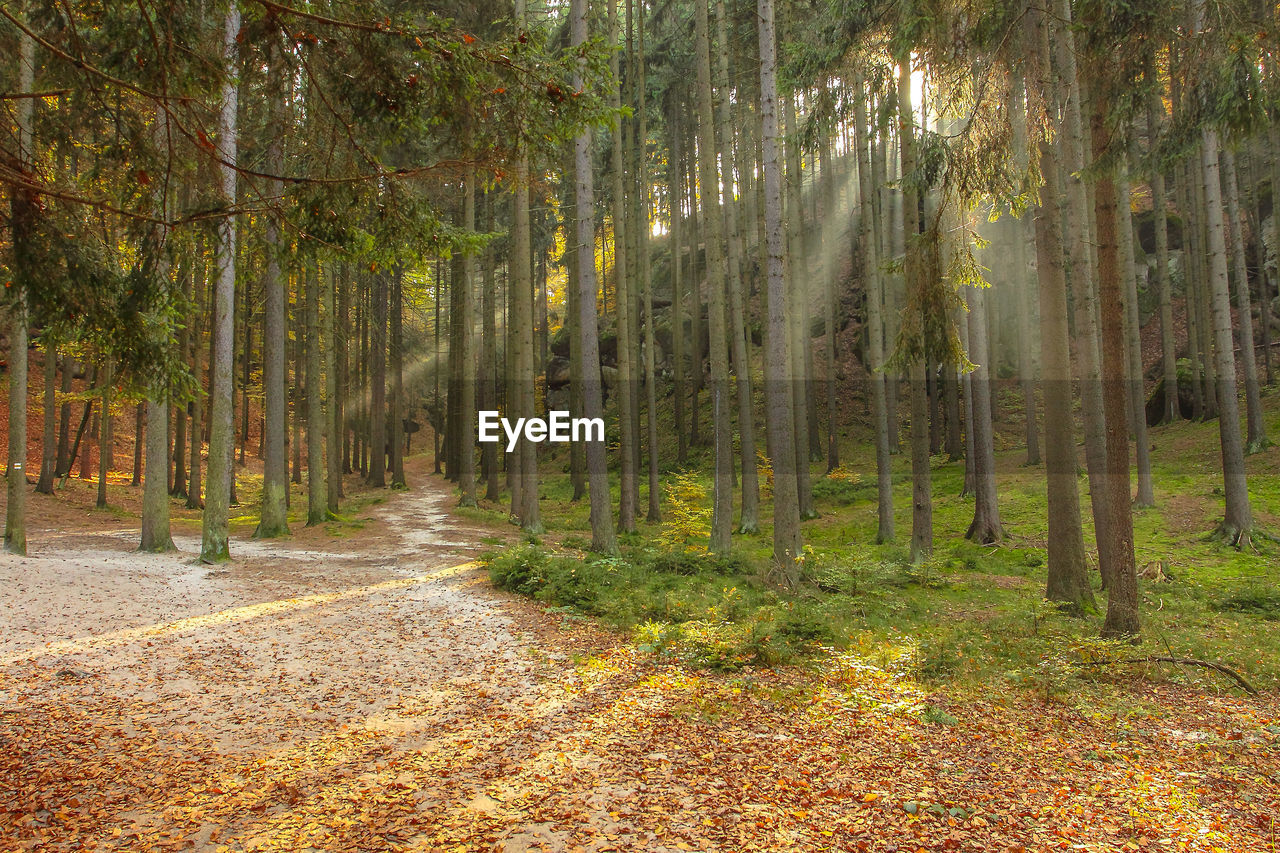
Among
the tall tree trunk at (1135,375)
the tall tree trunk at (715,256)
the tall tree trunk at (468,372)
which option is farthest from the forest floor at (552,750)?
the tall tree trunk at (468,372)

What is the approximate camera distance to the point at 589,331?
511 inches

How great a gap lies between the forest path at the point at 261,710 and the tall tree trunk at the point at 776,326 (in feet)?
13.6

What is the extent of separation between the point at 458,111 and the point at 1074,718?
6.67 m

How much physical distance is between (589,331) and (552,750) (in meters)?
9.20

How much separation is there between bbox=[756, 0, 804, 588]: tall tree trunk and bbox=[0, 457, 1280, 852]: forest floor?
3.86m

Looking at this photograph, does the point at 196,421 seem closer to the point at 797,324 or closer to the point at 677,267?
the point at 677,267

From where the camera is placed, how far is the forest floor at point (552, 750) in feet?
12.1

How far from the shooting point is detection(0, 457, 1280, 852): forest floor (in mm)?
3684

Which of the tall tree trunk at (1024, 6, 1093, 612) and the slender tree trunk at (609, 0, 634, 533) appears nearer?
the tall tree trunk at (1024, 6, 1093, 612)

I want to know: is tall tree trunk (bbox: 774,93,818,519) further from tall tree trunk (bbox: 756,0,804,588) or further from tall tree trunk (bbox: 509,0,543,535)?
tall tree trunk (bbox: 756,0,804,588)

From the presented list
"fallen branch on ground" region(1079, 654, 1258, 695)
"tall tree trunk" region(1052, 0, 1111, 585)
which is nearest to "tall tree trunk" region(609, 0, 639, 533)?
"tall tree trunk" region(1052, 0, 1111, 585)

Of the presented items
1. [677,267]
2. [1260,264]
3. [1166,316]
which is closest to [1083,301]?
[1166,316]

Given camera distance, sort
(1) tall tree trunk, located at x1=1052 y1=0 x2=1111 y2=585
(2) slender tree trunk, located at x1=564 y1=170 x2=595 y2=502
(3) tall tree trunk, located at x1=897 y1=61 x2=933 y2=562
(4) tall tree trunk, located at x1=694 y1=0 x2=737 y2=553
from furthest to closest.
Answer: (2) slender tree trunk, located at x1=564 y1=170 x2=595 y2=502, (4) tall tree trunk, located at x1=694 y1=0 x2=737 y2=553, (3) tall tree trunk, located at x1=897 y1=61 x2=933 y2=562, (1) tall tree trunk, located at x1=1052 y1=0 x2=1111 y2=585

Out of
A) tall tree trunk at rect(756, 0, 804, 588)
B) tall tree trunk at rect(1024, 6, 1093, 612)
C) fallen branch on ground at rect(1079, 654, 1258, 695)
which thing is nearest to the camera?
fallen branch on ground at rect(1079, 654, 1258, 695)
